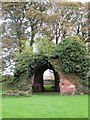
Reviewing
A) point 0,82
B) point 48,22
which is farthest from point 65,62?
point 48,22

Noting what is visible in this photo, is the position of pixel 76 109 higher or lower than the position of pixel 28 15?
lower

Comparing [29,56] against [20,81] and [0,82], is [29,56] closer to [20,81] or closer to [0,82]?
[20,81]

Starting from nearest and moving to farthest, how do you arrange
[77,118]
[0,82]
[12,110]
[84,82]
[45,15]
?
[77,118], [12,110], [84,82], [0,82], [45,15]

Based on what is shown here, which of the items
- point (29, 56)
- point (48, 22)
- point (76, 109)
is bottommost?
point (76, 109)

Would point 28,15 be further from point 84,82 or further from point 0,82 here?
point 84,82

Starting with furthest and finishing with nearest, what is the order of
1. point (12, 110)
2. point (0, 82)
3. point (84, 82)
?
point (0, 82) < point (84, 82) < point (12, 110)

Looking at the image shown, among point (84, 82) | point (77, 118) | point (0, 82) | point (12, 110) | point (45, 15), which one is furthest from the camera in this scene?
point (45, 15)

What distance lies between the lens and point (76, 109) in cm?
437

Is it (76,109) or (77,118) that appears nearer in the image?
(77,118)

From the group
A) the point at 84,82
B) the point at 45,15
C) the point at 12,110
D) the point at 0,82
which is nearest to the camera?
the point at 12,110

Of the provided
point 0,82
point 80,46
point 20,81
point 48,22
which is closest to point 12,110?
point 20,81

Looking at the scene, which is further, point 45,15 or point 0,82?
point 45,15

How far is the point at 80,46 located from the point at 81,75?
0.84 m

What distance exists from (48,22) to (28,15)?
0.84m
